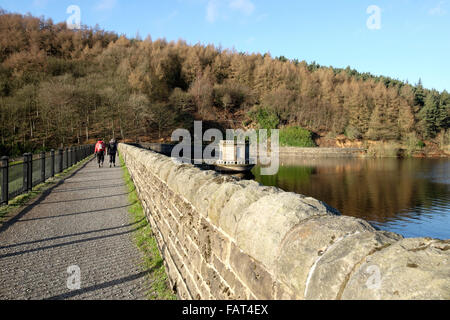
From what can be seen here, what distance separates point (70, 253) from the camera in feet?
14.7

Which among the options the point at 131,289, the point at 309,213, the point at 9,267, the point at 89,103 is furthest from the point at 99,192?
the point at 89,103

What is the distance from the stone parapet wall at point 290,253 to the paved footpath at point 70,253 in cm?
106

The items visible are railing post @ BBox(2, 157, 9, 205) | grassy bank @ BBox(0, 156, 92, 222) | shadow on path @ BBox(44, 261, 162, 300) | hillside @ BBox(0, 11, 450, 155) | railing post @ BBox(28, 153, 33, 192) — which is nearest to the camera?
shadow on path @ BBox(44, 261, 162, 300)

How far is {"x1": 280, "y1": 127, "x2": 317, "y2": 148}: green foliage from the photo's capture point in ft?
220

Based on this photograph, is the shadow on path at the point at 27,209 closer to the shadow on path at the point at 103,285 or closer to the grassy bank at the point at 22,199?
the grassy bank at the point at 22,199

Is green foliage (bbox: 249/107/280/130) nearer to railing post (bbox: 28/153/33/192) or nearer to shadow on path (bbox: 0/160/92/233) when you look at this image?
shadow on path (bbox: 0/160/92/233)

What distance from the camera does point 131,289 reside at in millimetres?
3426

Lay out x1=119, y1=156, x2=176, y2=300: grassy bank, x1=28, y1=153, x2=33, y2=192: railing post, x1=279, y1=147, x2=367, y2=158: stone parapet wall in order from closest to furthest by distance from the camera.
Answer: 1. x1=119, y1=156, x2=176, y2=300: grassy bank
2. x1=28, y1=153, x2=33, y2=192: railing post
3. x1=279, y1=147, x2=367, y2=158: stone parapet wall

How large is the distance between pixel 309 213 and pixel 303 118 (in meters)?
78.1

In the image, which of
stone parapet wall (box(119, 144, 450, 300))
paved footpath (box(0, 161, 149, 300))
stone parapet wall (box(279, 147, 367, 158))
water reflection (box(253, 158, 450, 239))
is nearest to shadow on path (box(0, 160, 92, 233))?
paved footpath (box(0, 161, 149, 300))

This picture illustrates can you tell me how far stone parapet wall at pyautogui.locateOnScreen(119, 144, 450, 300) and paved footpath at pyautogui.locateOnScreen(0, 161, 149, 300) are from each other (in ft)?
3.47

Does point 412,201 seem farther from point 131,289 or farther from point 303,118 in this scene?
point 303,118

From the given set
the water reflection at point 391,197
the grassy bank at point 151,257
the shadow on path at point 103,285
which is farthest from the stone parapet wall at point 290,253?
the water reflection at point 391,197

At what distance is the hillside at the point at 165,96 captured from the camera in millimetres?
45750
